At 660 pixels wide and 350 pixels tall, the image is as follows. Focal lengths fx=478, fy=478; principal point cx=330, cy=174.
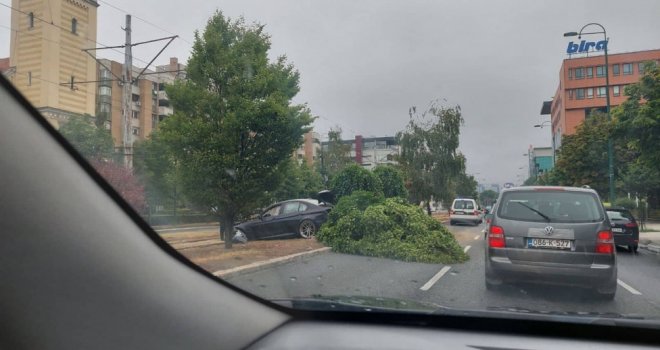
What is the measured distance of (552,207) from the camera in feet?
17.9

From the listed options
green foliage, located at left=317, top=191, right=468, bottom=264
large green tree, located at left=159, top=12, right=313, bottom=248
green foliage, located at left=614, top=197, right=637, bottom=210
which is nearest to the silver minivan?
green foliage, located at left=317, top=191, right=468, bottom=264

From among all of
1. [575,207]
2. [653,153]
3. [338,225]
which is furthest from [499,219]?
[653,153]

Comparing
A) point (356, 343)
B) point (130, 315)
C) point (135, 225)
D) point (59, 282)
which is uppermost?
point (135, 225)

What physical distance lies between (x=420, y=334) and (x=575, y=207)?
417 centimetres

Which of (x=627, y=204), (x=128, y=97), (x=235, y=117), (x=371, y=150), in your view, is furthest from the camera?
(x=627, y=204)

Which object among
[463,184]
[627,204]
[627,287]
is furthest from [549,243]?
[463,184]

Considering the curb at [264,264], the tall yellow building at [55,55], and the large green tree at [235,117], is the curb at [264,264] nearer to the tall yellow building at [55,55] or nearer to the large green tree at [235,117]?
the large green tree at [235,117]

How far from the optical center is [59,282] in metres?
1.61

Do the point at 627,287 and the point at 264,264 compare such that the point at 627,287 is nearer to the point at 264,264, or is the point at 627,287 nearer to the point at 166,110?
the point at 264,264

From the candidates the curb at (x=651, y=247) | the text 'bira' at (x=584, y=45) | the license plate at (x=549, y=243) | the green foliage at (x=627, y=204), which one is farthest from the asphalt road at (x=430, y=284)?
the text 'bira' at (x=584, y=45)

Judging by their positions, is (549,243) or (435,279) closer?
(549,243)

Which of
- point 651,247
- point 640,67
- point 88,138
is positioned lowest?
point 651,247

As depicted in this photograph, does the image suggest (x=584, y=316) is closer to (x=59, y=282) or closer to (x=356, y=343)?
(x=356, y=343)

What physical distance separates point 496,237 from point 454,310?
3.73 metres
